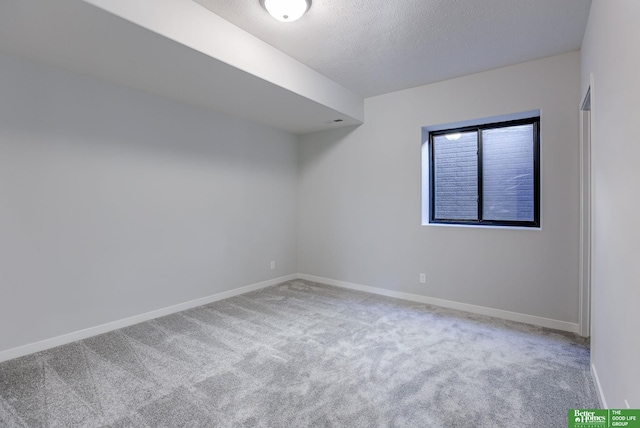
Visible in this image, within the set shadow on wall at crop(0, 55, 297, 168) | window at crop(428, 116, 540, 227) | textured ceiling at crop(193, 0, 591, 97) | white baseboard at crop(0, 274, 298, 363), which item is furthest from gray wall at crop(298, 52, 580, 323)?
shadow on wall at crop(0, 55, 297, 168)

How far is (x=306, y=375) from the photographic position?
220 cm

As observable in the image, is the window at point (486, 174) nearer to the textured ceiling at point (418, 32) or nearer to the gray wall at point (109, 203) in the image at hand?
the textured ceiling at point (418, 32)

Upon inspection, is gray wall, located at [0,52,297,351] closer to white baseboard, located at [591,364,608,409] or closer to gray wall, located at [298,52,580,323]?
gray wall, located at [298,52,580,323]

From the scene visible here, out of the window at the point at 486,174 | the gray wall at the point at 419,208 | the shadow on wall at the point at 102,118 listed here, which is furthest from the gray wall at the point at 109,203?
the window at the point at 486,174

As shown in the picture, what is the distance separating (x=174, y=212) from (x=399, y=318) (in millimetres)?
2786

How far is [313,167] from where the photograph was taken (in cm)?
493

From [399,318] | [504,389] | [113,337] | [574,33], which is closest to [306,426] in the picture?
[504,389]

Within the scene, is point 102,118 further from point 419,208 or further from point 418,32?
point 419,208

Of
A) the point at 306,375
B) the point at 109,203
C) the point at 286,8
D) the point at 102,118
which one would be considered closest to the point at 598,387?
the point at 306,375

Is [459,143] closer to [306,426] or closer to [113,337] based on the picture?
[306,426]

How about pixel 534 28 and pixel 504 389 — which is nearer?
pixel 504 389

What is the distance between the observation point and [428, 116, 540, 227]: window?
338 cm

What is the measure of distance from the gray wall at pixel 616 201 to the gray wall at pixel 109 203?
145 inches

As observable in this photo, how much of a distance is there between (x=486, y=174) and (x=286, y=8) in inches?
111
